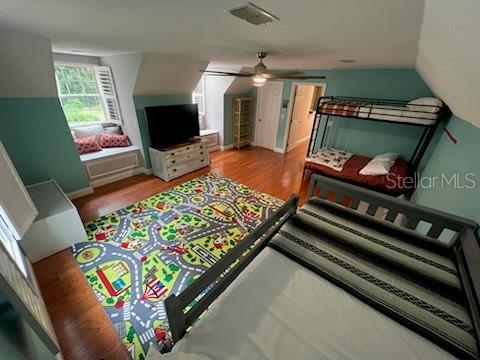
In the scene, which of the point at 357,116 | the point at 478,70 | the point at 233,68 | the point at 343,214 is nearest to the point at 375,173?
the point at 357,116

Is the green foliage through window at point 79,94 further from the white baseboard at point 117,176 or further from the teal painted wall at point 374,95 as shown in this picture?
the teal painted wall at point 374,95

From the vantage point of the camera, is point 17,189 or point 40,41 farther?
point 40,41

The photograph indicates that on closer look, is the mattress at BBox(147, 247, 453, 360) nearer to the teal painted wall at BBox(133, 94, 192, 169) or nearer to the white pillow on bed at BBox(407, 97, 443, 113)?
the white pillow on bed at BBox(407, 97, 443, 113)

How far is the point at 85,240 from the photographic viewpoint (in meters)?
2.39

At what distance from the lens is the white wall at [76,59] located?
318cm

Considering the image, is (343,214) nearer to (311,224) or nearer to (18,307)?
(311,224)

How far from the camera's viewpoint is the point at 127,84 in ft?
11.1

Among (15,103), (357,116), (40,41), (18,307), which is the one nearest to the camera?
(18,307)

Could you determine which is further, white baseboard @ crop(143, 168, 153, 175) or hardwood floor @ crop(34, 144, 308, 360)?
white baseboard @ crop(143, 168, 153, 175)

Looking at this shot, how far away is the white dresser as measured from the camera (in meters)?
3.76

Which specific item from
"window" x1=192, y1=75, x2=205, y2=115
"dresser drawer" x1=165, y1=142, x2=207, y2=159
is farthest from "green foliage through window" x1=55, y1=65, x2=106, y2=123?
"window" x1=192, y1=75, x2=205, y2=115

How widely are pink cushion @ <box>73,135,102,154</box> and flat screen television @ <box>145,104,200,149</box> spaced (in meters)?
0.99

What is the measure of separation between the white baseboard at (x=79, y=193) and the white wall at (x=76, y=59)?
211cm

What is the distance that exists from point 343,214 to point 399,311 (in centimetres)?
85
